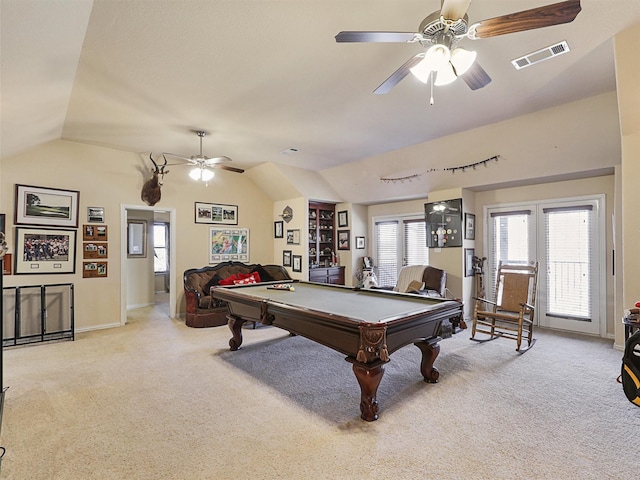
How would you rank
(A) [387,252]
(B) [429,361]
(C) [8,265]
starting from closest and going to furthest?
(B) [429,361], (C) [8,265], (A) [387,252]

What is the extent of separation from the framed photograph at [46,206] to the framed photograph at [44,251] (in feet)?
0.43

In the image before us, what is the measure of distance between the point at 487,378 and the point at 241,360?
8.77 feet

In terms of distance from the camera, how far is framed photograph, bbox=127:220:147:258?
7363 mm

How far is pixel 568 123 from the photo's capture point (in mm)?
3828

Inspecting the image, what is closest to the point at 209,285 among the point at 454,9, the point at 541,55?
the point at 454,9

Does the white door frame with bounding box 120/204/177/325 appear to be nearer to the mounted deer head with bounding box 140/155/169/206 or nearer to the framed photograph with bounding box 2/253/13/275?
the mounted deer head with bounding box 140/155/169/206

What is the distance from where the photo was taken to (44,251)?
4.80 meters

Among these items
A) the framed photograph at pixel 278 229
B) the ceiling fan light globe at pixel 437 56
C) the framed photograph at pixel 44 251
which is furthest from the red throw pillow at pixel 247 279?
the ceiling fan light globe at pixel 437 56

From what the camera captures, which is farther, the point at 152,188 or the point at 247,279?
the point at 247,279

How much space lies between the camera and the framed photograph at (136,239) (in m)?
7.36

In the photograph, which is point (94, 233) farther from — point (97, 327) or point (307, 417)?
point (307, 417)

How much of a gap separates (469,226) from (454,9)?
449cm

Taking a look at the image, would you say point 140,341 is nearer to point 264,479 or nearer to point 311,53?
point 264,479

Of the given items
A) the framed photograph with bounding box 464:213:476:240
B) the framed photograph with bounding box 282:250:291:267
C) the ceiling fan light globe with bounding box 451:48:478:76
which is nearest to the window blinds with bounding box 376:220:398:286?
the framed photograph with bounding box 464:213:476:240
